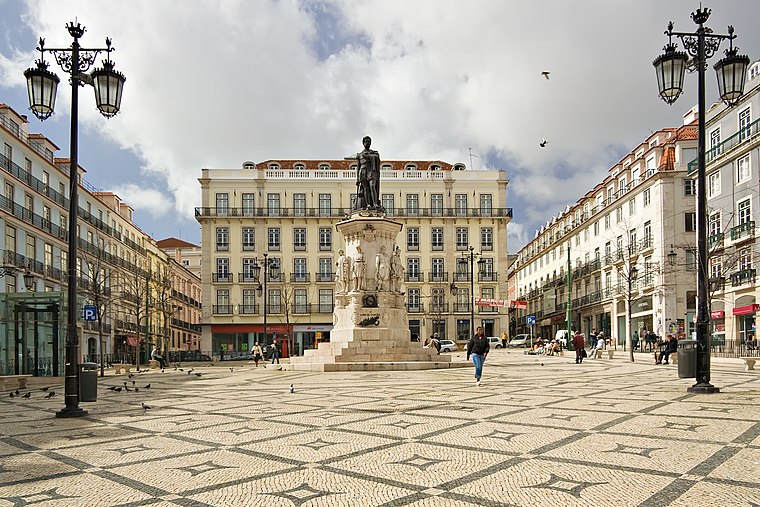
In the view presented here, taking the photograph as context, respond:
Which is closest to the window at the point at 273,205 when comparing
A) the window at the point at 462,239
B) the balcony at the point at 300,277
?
the balcony at the point at 300,277

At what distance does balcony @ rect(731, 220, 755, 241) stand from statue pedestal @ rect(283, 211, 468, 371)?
19439 millimetres

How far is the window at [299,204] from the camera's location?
6525cm

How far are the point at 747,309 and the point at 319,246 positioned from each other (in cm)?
3810

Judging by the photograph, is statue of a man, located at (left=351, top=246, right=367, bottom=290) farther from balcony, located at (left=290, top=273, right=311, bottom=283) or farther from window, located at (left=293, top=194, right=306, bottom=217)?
window, located at (left=293, top=194, right=306, bottom=217)

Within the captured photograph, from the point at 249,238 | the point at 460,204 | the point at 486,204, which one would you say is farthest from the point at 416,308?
the point at 249,238

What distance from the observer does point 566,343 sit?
49.4 meters

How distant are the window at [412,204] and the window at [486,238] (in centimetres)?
641

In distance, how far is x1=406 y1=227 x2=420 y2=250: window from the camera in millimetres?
66000

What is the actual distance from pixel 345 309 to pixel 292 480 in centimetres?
1942

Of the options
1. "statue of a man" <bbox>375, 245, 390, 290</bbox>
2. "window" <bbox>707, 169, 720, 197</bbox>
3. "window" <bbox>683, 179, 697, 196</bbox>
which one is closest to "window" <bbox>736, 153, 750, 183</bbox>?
"window" <bbox>707, 169, 720, 197</bbox>

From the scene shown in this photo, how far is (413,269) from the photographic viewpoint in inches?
2594

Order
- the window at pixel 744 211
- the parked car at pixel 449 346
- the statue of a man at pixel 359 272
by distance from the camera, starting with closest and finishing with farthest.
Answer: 1. the statue of a man at pixel 359 272
2. the window at pixel 744 211
3. the parked car at pixel 449 346

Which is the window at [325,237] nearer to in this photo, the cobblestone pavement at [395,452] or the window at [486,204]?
the window at [486,204]

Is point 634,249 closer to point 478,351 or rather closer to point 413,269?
point 413,269
